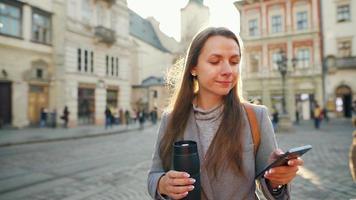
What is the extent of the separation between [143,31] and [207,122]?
55.4 meters

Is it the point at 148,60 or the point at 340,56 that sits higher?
the point at 148,60

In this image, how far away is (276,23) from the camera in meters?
33.6

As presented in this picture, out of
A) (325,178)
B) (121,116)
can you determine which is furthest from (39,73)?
(325,178)

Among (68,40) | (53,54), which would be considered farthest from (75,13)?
(53,54)

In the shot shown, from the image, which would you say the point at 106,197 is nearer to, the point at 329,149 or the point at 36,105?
the point at 329,149

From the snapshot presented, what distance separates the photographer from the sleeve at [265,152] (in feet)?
5.72

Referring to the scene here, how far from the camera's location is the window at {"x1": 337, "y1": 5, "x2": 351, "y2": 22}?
29861 mm

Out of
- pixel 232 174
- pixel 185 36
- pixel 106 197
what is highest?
pixel 185 36

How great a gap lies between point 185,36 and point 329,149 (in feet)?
149

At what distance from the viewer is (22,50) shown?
2117 cm

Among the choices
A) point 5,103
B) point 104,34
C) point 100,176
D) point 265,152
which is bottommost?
point 100,176

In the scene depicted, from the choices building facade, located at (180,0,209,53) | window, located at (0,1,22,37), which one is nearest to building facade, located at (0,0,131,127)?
window, located at (0,1,22,37)

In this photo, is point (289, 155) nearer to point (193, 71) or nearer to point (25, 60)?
point (193, 71)

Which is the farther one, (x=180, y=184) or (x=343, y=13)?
(x=343, y=13)
